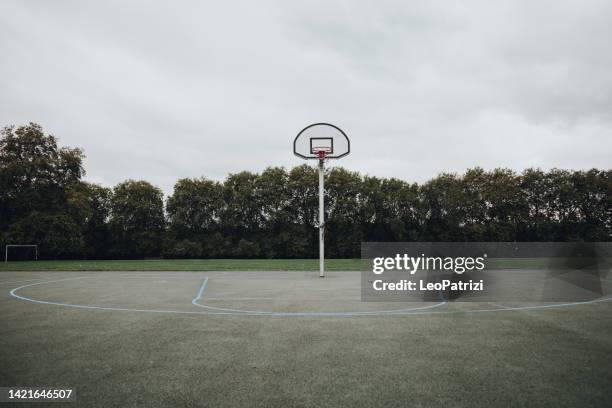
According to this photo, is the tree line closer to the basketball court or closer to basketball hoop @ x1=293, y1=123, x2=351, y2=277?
basketball hoop @ x1=293, y1=123, x2=351, y2=277

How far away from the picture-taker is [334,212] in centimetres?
4359

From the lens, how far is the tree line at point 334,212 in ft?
140

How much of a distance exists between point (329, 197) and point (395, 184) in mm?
8213

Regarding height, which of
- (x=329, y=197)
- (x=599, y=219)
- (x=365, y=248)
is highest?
(x=329, y=197)

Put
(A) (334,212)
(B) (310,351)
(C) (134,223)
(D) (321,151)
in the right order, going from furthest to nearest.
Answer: (C) (134,223), (A) (334,212), (D) (321,151), (B) (310,351)

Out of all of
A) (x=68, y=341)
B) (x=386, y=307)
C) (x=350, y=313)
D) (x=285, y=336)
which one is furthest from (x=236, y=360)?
(x=386, y=307)

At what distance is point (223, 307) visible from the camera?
24.5 feet

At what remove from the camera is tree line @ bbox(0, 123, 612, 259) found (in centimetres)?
4269

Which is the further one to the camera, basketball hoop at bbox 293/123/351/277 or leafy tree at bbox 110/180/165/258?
leafy tree at bbox 110/180/165/258

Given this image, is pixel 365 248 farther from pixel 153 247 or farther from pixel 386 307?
pixel 386 307

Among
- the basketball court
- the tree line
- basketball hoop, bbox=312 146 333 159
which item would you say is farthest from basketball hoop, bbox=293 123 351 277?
the tree line

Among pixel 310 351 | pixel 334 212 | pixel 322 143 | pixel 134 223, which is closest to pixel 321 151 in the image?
pixel 322 143

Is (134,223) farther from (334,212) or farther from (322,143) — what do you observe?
(322,143)

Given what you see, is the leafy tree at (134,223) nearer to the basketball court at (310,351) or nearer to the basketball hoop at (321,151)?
the basketball hoop at (321,151)
